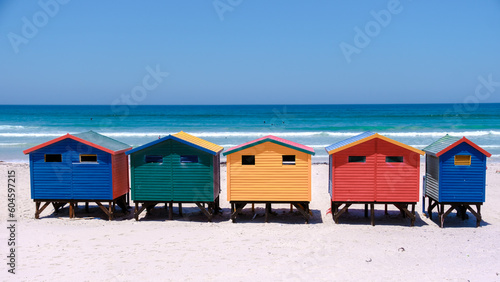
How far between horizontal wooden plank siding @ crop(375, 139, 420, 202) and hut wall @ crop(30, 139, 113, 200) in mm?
9216

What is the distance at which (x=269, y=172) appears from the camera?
13.8 metres

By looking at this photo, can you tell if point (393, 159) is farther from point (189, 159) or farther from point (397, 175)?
point (189, 159)

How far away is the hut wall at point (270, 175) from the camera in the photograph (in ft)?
44.9

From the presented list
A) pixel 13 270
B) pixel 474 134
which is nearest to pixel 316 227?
pixel 13 270

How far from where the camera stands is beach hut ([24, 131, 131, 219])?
1402cm

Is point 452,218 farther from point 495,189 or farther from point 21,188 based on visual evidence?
point 21,188

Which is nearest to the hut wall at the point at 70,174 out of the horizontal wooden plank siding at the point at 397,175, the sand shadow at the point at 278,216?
the sand shadow at the point at 278,216

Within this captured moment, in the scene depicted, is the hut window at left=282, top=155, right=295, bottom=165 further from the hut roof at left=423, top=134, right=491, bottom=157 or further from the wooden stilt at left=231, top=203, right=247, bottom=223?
the hut roof at left=423, top=134, right=491, bottom=157

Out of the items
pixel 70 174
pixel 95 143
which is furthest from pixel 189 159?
pixel 70 174

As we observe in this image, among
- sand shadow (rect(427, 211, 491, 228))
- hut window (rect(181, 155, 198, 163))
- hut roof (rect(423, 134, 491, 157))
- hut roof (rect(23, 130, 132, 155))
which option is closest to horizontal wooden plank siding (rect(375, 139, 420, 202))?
hut roof (rect(423, 134, 491, 157))

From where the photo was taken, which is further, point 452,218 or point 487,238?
point 452,218

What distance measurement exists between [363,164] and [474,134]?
40.4 meters

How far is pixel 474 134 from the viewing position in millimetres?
47062

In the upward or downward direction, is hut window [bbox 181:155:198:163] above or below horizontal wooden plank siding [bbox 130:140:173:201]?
above
